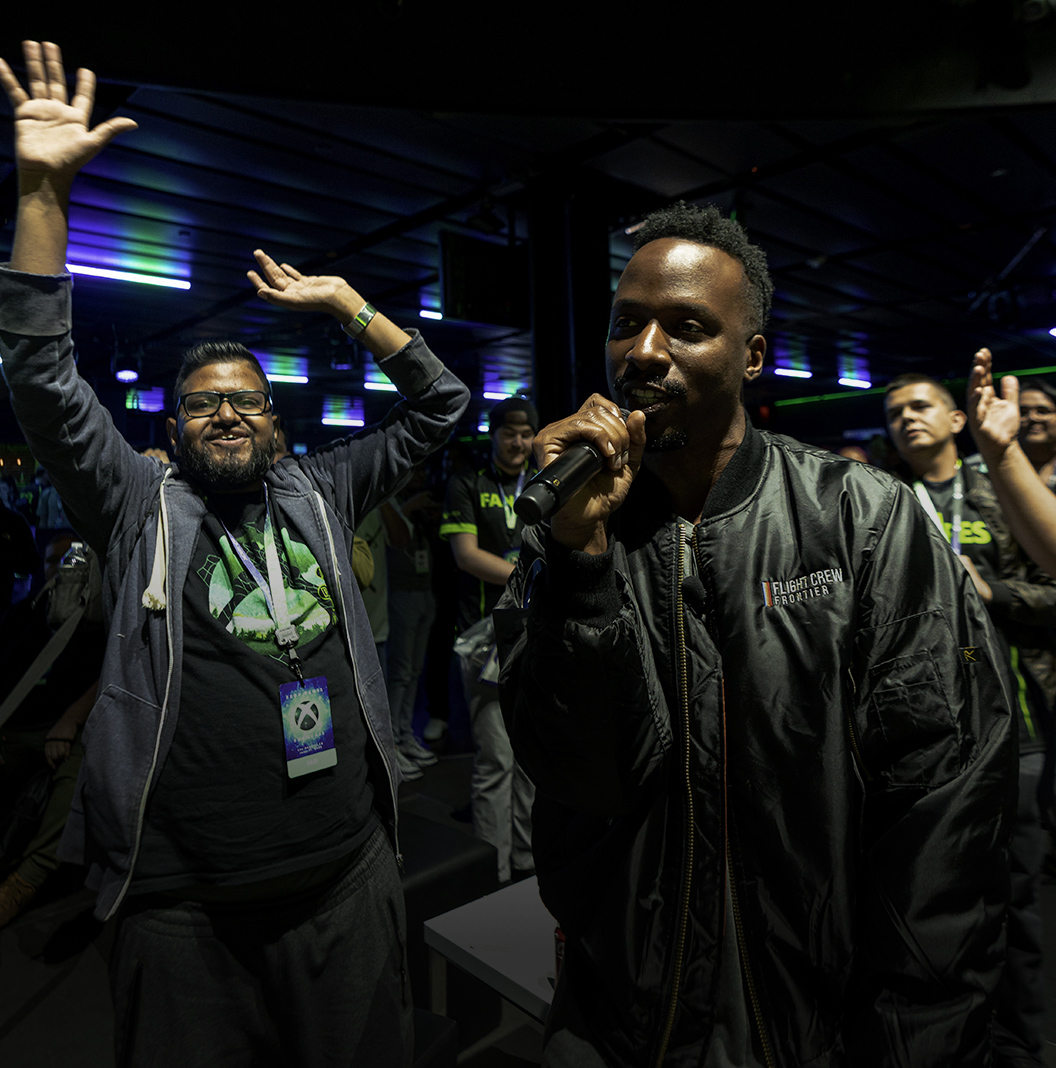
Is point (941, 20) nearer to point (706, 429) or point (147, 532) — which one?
point (706, 429)

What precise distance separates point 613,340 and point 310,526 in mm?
968

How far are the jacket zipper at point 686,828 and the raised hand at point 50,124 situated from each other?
4.40 feet

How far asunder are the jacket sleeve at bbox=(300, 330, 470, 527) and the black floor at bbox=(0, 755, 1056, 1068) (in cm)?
179

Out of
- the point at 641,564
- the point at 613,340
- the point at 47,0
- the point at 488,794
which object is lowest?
the point at 488,794

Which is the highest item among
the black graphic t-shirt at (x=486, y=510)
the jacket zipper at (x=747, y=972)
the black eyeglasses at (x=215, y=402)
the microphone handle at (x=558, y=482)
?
the black eyeglasses at (x=215, y=402)

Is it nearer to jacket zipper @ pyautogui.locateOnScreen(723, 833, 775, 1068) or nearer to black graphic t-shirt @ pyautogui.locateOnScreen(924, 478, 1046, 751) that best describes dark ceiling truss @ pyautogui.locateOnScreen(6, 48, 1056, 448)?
black graphic t-shirt @ pyautogui.locateOnScreen(924, 478, 1046, 751)

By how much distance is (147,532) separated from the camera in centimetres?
160

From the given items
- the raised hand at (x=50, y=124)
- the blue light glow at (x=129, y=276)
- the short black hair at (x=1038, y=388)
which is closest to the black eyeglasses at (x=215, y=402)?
the raised hand at (x=50, y=124)

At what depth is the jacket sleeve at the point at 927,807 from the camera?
2.80ft

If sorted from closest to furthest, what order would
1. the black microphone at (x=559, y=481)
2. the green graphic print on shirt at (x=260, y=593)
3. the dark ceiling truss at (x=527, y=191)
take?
the black microphone at (x=559, y=481), the green graphic print on shirt at (x=260, y=593), the dark ceiling truss at (x=527, y=191)

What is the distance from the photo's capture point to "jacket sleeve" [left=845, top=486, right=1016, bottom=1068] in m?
0.85

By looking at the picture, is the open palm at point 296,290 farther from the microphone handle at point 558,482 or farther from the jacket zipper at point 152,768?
the microphone handle at point 558,482

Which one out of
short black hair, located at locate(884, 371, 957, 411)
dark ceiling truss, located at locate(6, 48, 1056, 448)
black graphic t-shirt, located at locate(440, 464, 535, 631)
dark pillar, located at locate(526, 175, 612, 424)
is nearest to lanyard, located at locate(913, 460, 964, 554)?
short black hair, located at locate(884, 371, 957, 411)

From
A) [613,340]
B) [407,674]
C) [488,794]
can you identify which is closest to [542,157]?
[407,674]
